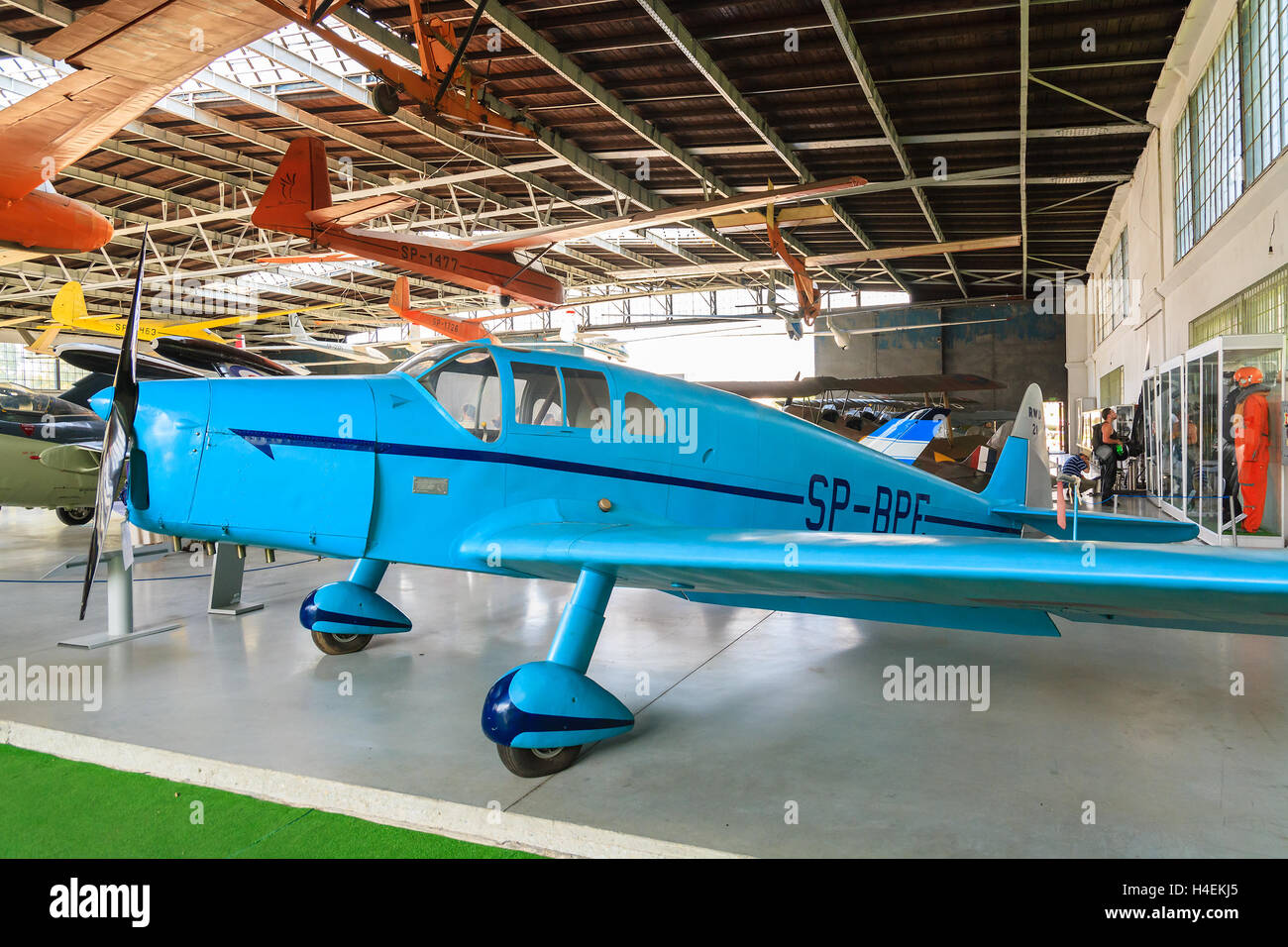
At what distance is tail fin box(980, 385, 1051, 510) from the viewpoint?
20.5ft

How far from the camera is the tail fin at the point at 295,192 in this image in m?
12.7

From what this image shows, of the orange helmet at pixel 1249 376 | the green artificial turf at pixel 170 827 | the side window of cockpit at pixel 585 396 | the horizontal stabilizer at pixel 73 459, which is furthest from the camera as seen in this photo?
the horizontal stabilizer at pixel 73 459

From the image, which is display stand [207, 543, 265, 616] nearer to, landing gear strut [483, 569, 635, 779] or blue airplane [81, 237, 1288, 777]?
blue airplane [81, 237, 1288, 777]

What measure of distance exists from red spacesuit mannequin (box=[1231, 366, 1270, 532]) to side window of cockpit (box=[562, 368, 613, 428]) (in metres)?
8.00

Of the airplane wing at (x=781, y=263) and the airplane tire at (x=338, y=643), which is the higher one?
the airplane wing at (x=781, y=263)

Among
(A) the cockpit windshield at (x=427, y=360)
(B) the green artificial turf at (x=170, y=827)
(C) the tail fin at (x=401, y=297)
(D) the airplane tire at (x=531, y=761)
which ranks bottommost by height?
(B) the green artificial turf at (x=170, y=827)

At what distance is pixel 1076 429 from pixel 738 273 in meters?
12.8

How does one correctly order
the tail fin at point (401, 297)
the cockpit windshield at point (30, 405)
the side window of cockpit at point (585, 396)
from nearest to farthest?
the side window of cockpit at point (585, 396), the cockpit windshield at point (30, 405), the tail fin at point (401, 297)

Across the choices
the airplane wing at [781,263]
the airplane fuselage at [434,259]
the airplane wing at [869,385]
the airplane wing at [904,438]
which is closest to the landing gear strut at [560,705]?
the airplane wing at [904,438]

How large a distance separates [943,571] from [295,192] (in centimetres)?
1307

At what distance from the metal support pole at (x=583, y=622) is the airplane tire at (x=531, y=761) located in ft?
1.30

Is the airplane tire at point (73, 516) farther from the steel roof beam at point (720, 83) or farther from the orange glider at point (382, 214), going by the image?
the steel roof beam at point (720, 83)

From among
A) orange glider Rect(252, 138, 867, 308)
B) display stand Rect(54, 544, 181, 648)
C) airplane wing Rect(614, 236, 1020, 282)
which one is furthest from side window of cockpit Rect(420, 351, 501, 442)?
airplane wing Rect(614, 236, 1020, 282)

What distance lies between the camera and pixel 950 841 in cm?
261
